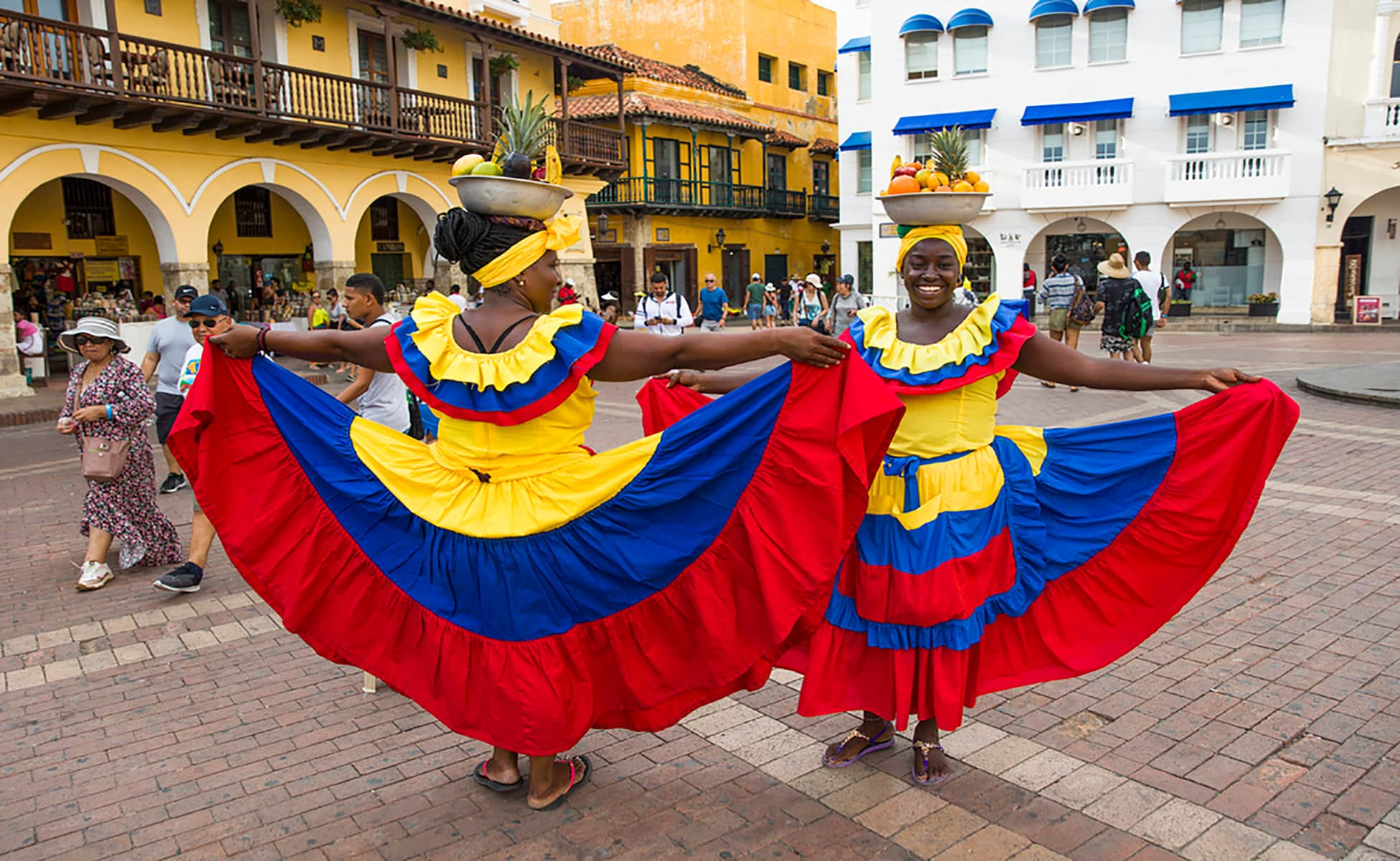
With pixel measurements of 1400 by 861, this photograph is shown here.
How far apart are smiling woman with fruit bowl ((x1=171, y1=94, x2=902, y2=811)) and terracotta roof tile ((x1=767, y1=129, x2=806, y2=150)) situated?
37.2 m

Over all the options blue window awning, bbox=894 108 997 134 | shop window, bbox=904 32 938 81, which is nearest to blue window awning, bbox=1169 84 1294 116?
blue window awning, bbox=894 108 997 134

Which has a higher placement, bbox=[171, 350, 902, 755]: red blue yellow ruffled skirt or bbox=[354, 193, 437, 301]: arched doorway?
bbox=[354, 193, 437, 301]: arched doorway

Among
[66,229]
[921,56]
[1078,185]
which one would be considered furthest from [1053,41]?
[66,229]

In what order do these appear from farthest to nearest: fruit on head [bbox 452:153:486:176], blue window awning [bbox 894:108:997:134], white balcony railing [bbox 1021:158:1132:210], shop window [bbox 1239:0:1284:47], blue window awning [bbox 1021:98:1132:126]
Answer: blue window awning [bbox 894:108:997:134]
white balcony railing [bbox 1021:158:1132:210]
blue window awning [bbox 1021:98:1132:126]
shop window [bbox 1239:0:1284:47]
fruit on head [bbox 452:153:486:176]

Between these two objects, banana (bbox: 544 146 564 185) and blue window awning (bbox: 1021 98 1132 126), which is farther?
blue window awning (bbox: 1021 98 1132 126)

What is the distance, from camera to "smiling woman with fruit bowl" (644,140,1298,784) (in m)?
3.37

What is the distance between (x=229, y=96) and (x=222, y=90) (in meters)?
0.35

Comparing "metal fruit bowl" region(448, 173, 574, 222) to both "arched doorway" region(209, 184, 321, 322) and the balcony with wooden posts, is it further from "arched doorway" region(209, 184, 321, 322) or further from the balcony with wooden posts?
"arched doorway" region(209, 184, 321, 322)

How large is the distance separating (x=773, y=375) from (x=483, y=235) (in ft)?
3.42

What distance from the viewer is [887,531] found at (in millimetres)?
3400

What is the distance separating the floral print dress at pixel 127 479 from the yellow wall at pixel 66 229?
45.7ft

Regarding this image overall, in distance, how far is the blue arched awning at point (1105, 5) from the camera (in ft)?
91.7

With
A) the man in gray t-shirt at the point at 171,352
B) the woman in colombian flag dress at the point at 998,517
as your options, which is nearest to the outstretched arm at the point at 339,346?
the woman in colombian flag dress at the point at 998,517

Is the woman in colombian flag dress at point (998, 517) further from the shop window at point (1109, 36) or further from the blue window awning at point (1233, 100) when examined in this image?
the shop window at point (1109, 36)
